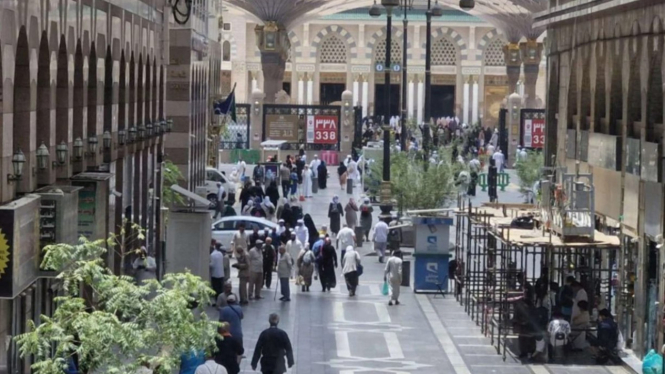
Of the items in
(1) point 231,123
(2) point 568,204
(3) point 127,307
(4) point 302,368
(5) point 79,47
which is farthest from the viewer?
(1) point 231,123

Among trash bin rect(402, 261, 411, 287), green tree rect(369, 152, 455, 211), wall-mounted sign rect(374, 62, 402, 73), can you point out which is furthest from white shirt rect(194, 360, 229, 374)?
wall-mounted sign rect(374, 62, 402, 73)

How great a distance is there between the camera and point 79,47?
22.1 meters

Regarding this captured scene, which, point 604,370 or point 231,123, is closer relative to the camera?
point 604,370

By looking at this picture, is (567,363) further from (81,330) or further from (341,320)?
(81,330)

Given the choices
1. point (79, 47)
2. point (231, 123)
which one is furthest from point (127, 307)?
point (231, 123)

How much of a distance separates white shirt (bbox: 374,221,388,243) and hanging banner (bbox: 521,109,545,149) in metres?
25.0

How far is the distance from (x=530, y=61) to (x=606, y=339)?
49607mm

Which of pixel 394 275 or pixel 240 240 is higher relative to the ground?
pixel 240 240

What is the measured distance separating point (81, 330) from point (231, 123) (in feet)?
173

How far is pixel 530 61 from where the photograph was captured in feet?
244

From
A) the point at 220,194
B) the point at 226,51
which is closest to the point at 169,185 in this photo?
the point at 220,194

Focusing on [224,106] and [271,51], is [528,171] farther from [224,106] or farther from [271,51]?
[271,51]

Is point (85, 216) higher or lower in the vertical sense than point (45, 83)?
lower

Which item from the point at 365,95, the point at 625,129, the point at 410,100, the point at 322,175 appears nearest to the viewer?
the point at 625,129
